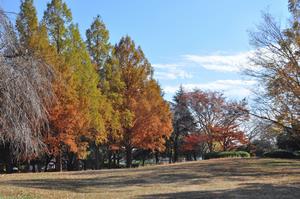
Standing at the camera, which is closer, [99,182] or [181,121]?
[99,182]

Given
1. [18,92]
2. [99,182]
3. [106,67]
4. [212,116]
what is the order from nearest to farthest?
1. [18,92]
2. [99,182]
3. [106,67]
4. [212,116]

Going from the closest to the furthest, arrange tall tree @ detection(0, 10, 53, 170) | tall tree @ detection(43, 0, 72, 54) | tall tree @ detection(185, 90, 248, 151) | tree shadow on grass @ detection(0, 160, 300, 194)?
1. tall tree @ detection(0, 10, 53, 170)
2. tree shadow on grass @ detection(0, 160, 300, 194)
3. tall tree @ detection(43, 0, 72, 54)
4. tall tree @ detection(185, 90, 248, 151)

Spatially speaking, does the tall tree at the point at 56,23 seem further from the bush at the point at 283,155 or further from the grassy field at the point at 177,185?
the bush at the point at 283,155

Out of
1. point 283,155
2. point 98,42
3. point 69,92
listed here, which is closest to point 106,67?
point 98,42

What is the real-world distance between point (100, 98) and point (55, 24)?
20.1ft

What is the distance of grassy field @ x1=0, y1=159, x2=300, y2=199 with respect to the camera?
14.4 m

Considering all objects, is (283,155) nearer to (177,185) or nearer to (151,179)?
(151,179)

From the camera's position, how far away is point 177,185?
18.2m

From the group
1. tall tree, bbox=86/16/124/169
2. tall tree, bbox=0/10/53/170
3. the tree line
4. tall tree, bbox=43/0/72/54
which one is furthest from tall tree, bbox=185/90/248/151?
tall tree, bbox=0/10/53/170

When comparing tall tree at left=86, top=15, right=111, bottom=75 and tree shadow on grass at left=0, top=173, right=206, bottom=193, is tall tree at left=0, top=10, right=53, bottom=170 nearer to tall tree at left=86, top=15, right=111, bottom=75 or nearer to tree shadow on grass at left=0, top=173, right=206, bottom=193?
tree shadow on grass at left=0, top=173, right=206, bottom=193

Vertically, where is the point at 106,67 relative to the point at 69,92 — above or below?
above

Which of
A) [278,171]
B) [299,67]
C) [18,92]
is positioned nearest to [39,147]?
[18,92]

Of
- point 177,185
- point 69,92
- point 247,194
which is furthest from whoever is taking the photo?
point 69,92

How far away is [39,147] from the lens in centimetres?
1081
